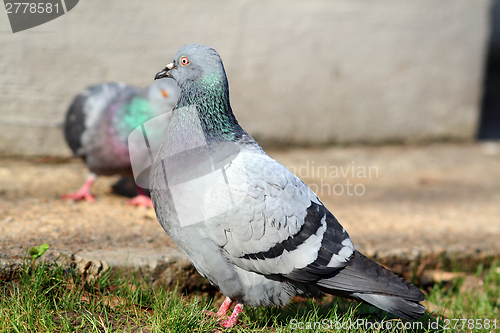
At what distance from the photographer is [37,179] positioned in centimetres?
417

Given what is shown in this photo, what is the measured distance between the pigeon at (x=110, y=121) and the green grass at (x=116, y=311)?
137cm

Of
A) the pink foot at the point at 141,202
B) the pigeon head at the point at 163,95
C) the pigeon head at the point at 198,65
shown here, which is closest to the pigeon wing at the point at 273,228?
the pigeon head at the point at 198,65

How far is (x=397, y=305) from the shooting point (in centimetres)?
221

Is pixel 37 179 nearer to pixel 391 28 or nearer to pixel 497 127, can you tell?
pixel 391 28

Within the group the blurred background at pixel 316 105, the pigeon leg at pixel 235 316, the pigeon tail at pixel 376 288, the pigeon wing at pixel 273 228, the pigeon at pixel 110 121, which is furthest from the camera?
the pigeon at pixel 110 121

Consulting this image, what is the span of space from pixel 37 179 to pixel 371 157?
148 inches

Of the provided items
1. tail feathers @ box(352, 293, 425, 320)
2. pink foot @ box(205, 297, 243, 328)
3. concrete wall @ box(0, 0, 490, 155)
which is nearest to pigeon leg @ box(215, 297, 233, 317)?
pink foot @ box(205, 297, 243, 328)

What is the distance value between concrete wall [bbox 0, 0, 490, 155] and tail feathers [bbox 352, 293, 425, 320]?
3.53m

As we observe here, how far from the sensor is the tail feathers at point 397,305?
2.20 metres

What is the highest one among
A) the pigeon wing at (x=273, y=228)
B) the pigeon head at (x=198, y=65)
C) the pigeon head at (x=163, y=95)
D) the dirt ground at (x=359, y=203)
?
the pigeon head at (x=198, y=65)

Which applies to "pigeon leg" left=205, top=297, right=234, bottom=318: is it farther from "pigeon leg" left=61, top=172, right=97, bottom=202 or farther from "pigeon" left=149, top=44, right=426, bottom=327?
"pigeon leg" left=61, top=172, right=97, bottom=202

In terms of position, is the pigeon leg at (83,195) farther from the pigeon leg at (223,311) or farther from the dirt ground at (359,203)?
the pigeon leg at (223,311)

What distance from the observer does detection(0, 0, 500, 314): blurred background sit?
3.50 m

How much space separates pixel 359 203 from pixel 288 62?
207 cm
